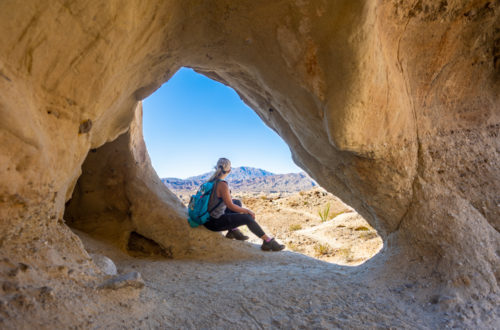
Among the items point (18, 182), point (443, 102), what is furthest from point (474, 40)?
point (18, 182)

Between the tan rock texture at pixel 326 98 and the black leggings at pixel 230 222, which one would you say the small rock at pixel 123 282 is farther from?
the black leggings at pixel 230 222

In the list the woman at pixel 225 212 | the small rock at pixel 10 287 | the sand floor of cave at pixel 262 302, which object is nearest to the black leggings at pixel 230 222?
the woman at pixel 225 212

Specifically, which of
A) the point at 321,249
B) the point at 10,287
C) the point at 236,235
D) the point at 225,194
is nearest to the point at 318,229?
the point at 321,249

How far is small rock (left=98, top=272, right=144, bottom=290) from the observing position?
5.65ft

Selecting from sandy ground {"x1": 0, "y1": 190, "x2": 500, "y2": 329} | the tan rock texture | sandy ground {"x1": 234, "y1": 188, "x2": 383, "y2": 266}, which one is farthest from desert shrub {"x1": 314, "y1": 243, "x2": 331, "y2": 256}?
the tan rock texture

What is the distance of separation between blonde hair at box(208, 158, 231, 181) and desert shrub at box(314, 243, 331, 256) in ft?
9.73

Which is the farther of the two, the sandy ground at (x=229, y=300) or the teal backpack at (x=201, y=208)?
the teal backpack at (x=201, y=208)

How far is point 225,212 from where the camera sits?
420cm

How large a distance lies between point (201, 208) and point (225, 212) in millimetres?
400

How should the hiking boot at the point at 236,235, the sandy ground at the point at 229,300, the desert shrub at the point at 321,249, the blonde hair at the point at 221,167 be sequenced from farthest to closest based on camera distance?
the desert shrub at the point at 321,249
the hiking boot at the point at 236,235
the blonde hair at the point at 221,167
the sandy ground at the point at 229,300

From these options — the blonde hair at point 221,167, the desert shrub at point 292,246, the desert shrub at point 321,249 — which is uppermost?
the blonde hair at point 221,167

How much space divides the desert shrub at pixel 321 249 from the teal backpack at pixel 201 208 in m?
2.89

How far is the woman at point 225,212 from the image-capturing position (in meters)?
3.96

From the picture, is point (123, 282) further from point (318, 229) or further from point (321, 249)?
point (318, 229)
